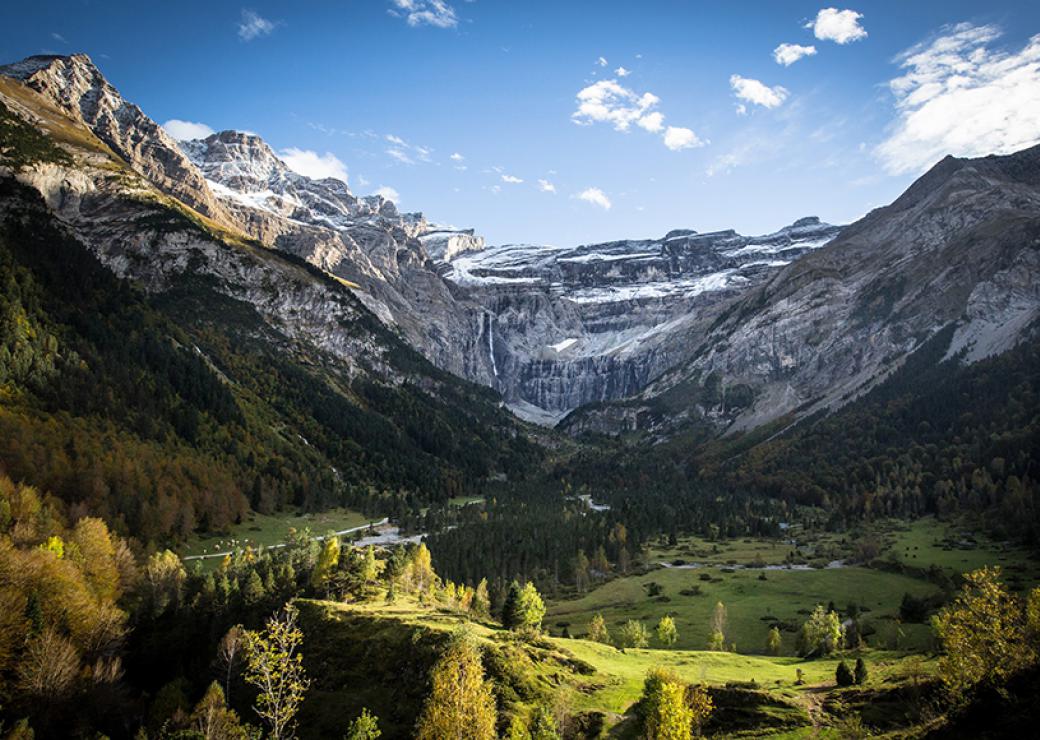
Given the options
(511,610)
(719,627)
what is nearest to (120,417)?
(511,610)

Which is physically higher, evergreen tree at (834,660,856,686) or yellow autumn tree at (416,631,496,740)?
yellow autumn tree at (416,631,496,740)

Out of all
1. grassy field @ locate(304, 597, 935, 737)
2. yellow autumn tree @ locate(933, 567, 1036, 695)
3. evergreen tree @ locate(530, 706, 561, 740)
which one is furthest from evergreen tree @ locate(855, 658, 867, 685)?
evergreen tree @ locate(530, 706, 561, 740)

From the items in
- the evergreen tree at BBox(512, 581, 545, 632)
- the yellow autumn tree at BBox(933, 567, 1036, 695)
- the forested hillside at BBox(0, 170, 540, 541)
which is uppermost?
the forested hillside at BBox(0, 170, 540, 541)

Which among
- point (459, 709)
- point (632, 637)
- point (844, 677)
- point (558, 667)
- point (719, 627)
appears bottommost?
point (719, 627)

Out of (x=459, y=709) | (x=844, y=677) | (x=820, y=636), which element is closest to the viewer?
(x=459, y=709)

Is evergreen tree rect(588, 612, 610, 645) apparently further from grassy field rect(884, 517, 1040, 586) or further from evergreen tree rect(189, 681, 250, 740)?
grassy field rect(884, 517, 1040, 586)

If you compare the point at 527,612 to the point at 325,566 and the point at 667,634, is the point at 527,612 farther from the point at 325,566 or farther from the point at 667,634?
the point at 325,566

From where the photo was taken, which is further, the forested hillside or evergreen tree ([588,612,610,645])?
the forested hillside
